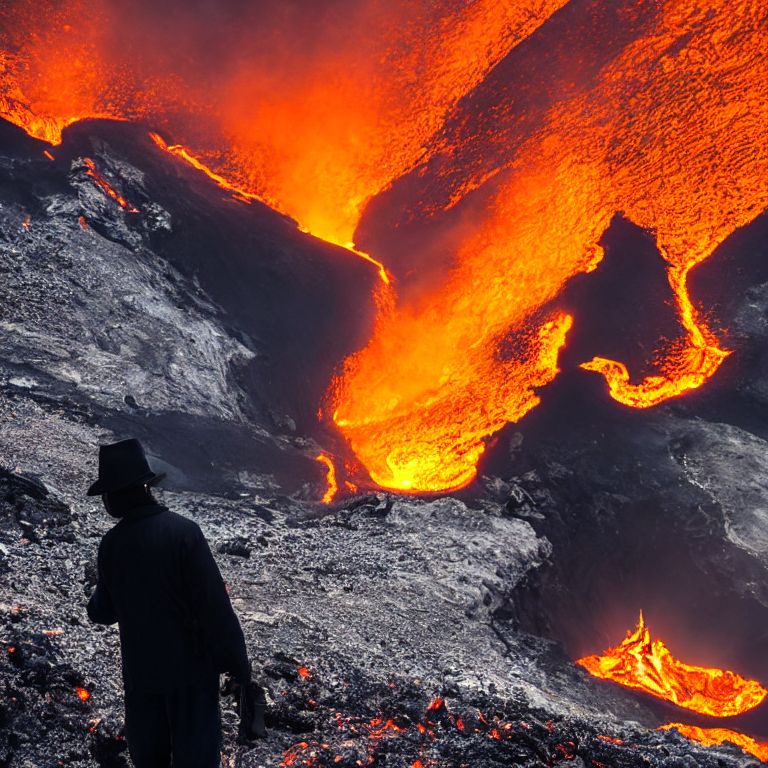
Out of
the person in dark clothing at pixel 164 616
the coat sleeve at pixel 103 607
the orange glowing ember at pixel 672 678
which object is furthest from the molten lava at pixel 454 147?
the person in dark clothing at pixel 164 616

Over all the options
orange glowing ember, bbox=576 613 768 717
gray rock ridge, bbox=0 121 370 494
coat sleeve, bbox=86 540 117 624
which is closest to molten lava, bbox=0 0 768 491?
gray rock ridge, bbox=0 121 370 494

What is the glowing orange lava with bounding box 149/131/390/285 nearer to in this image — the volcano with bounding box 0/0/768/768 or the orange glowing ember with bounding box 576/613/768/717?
the volcano with bounding box 0/0/768/768

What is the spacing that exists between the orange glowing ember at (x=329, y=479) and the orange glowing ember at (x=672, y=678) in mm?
4234

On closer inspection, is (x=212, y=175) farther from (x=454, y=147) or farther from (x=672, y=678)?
(x=672, y=678)

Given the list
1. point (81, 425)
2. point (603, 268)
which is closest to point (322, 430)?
point (81, 425)

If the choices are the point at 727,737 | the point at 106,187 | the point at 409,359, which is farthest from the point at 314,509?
the point at 106,187

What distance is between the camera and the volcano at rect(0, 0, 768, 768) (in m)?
5.27

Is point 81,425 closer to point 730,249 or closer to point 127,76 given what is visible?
point 127,76

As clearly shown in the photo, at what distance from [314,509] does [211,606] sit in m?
6.51

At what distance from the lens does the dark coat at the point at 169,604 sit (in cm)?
259

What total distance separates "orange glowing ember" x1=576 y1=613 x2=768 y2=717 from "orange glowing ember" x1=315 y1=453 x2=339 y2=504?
423 centimetres

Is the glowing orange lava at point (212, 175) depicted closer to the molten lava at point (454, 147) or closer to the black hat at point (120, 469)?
the molten lava at point (454, 147)

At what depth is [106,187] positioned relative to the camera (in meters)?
12.5

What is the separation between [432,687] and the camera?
204 inches
